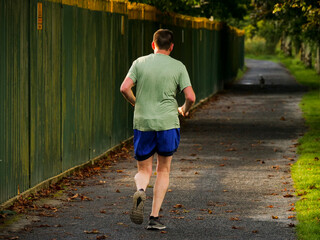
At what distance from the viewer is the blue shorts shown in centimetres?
755

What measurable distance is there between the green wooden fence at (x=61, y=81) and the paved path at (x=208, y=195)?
50 cm

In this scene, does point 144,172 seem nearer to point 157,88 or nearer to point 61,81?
point 157,88

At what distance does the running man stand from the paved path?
0.51 metres

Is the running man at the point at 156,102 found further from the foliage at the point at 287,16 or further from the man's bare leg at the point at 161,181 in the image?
the foliage at the point at 287,16

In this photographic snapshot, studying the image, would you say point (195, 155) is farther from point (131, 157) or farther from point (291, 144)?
point (291, 144)

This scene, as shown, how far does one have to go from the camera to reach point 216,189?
32.9 feet

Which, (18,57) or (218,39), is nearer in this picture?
(18,57)

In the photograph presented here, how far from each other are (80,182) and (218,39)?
858 inches

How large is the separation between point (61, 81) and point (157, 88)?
3191mm

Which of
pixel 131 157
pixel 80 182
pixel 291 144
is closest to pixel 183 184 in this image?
pixel 80 182

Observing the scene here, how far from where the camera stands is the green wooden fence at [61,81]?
335 inches

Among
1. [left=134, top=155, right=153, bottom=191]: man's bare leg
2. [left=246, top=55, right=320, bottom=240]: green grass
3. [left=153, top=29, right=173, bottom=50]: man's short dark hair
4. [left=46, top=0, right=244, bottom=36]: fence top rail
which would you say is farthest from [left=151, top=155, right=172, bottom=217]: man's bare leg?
[left=46, top=0, right=244, bottom=36]: fence top rail

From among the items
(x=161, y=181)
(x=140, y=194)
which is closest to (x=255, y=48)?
(x=161, y=181)

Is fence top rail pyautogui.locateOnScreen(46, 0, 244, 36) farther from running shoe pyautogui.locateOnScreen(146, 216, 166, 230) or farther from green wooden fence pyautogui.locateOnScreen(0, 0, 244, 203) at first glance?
running shoe pyautogui.locateOnScreen(146, 216, 166, 230)
